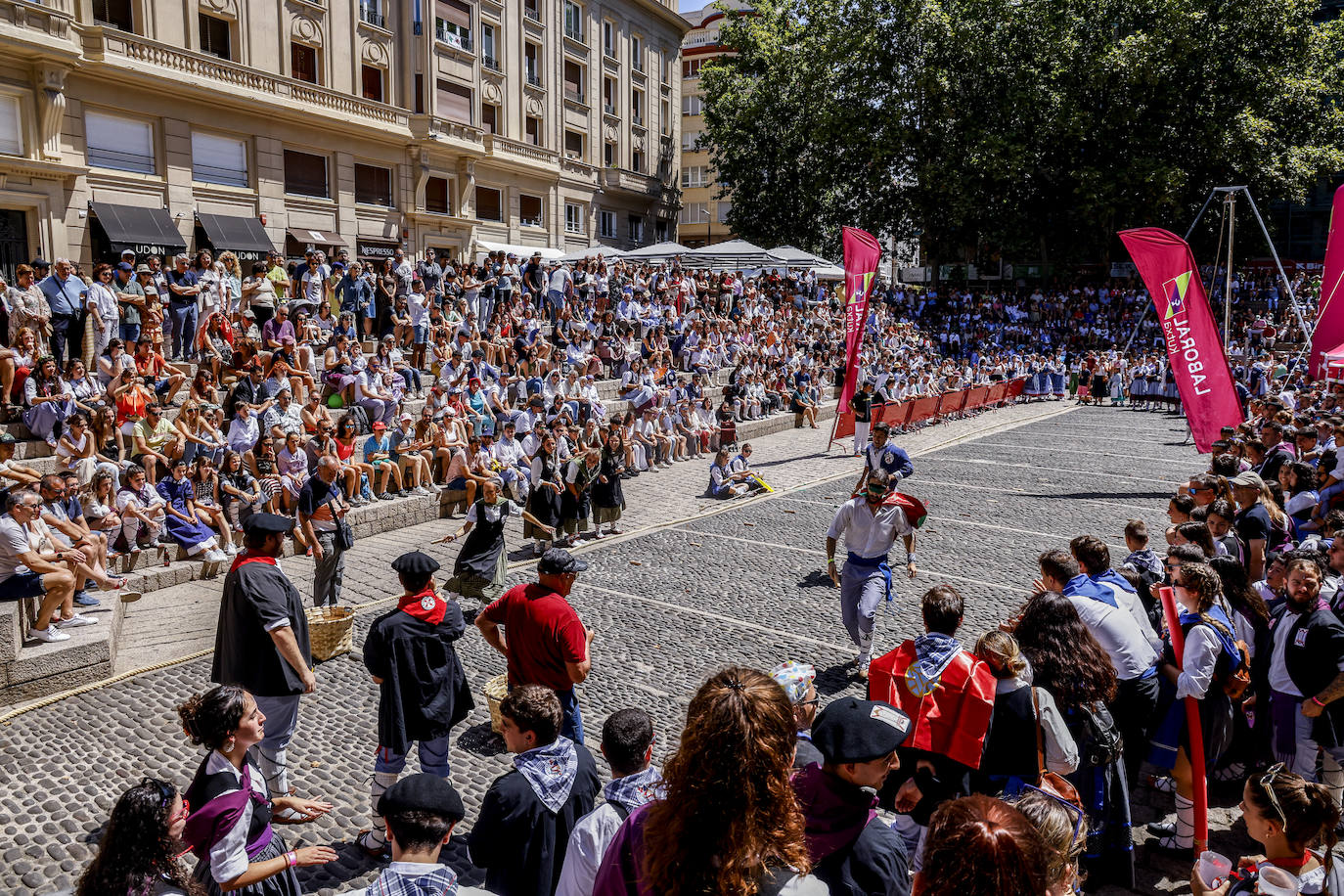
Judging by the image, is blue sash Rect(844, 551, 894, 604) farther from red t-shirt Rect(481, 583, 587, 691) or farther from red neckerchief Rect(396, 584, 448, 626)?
red neckerchief Rect(396, 584, 448, 626)

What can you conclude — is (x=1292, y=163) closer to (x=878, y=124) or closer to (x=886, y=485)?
(x=878, y=124)

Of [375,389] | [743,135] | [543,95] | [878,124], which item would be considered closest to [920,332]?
[878,124]

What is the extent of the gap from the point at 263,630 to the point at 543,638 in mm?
1563

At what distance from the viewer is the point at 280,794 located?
18.1 feet

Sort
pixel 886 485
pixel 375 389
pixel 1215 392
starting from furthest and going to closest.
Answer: pixel 375 389 → pixel 1215 392 → pixel 886 485

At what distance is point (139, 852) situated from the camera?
290 cm

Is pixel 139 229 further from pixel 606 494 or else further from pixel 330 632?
pixel 330 632

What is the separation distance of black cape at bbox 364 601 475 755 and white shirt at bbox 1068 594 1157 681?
350 cm

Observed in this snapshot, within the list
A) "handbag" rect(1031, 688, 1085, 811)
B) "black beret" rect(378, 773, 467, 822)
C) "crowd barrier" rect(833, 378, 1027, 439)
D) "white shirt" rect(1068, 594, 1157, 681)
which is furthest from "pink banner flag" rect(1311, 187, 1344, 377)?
"black beret" rect(378, 773, 467, 822)

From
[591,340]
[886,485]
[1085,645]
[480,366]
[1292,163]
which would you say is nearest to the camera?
[1085,645]

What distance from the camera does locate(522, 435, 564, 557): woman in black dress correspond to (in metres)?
12.3

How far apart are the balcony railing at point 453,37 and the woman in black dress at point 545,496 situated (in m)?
27.3

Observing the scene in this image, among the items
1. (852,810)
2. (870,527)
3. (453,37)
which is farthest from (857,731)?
(453,37)

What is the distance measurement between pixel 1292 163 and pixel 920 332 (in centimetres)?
1701
